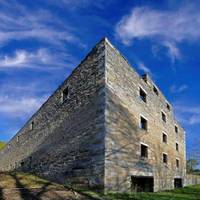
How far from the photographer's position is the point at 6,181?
420 inches

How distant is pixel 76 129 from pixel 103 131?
7.42ft

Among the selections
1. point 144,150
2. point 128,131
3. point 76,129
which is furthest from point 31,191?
point 144,150

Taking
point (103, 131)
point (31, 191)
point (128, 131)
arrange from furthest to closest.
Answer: point (128, 131), point (103, 131), point (31, 191)

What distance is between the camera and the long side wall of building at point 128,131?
1181cm

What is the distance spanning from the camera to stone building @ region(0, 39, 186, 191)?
462 inches

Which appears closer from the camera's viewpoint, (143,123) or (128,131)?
(128,131)

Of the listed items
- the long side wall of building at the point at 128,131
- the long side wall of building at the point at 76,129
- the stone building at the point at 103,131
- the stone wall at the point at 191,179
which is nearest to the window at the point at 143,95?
the stone building at the point at 103,131

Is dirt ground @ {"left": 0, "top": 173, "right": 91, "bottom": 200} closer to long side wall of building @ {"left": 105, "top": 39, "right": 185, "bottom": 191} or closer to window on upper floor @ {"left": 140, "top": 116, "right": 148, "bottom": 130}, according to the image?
long side wall of building @ {"left": 105, "top": 39, "right": 185, "bottom": 191}

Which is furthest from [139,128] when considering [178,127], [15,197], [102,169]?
[178,127]

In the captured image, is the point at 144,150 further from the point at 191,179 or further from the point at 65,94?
the point at 191,179

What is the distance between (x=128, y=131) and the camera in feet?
44.0

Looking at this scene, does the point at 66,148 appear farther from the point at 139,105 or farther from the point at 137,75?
the point at 137,75

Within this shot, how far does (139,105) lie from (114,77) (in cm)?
310

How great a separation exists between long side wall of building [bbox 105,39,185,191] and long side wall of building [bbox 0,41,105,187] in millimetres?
404
